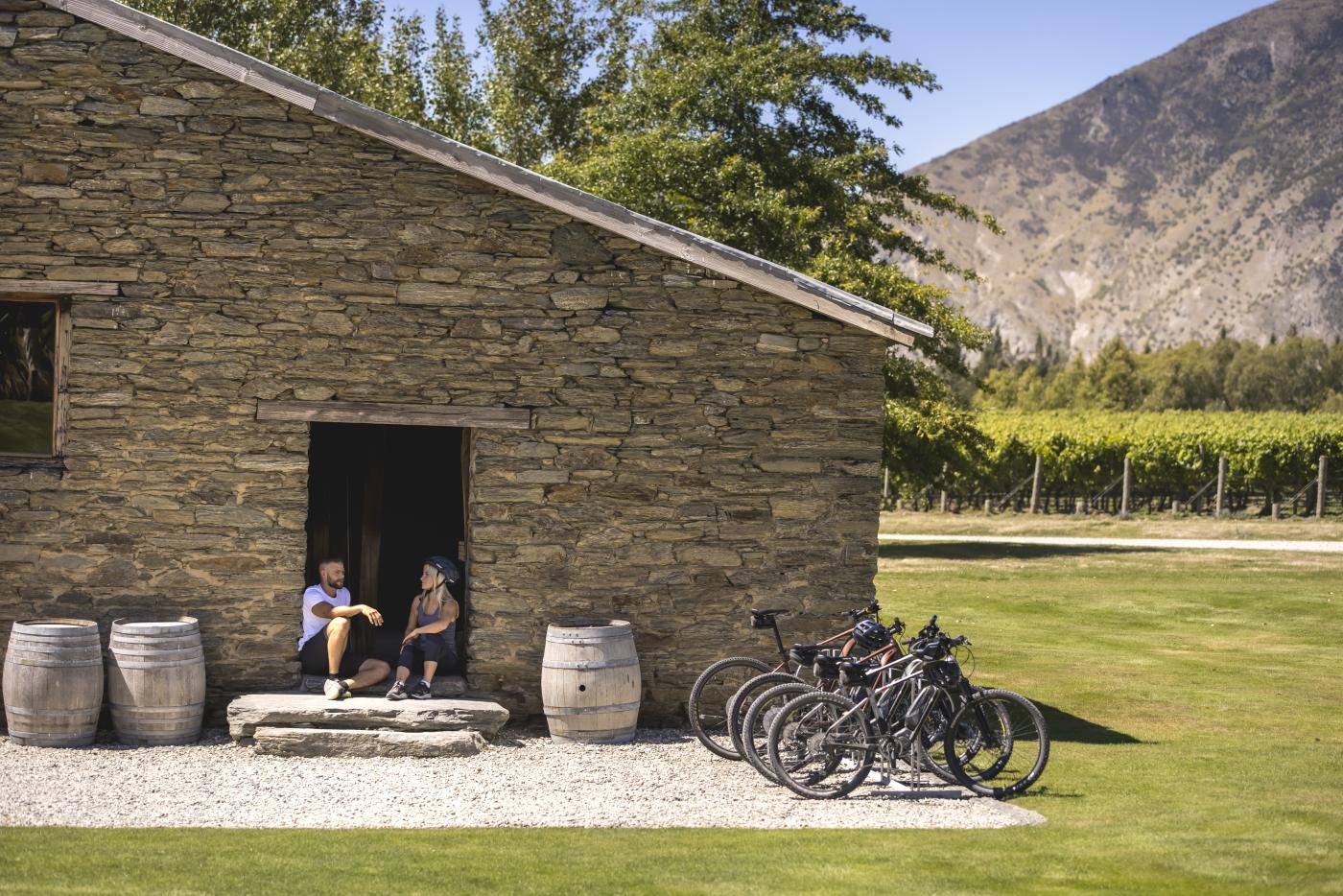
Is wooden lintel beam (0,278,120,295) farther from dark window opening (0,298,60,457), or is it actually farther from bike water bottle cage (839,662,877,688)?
bike water bottle cage (839,662,877,688)

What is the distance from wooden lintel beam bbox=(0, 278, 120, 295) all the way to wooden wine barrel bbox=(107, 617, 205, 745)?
2223mm

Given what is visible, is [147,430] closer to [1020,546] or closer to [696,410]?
[696,410]

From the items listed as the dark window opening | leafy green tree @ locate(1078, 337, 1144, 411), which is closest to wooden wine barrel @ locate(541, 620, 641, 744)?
the dark window opening

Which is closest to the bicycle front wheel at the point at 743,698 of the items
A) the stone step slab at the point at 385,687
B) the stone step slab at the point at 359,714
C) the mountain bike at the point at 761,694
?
the mountain bike at the point at 761,694

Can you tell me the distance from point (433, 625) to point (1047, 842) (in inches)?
183

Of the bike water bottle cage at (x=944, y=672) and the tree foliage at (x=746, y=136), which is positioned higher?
the tree foliage at (x=746, y=136)

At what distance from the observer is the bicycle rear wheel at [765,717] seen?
918 centimetres

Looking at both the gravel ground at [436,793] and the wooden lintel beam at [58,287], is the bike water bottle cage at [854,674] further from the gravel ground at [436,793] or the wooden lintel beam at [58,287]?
the wooden lintel beam at [58,287]

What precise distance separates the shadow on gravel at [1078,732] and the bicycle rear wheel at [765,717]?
225 cm

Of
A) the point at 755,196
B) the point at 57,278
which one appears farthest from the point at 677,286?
the point at 755,196

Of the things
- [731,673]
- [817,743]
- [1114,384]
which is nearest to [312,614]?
[731,673]

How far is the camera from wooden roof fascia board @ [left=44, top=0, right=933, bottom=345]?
395 inches

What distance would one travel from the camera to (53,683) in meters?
9.56

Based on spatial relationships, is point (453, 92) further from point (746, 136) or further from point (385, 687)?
point (385, 687)
